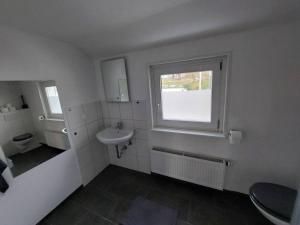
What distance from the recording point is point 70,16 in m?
1.09

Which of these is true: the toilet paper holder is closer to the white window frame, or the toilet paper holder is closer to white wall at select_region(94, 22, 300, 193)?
white wall at select_region(94, 22, 300, 193)

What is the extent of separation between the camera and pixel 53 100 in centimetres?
165

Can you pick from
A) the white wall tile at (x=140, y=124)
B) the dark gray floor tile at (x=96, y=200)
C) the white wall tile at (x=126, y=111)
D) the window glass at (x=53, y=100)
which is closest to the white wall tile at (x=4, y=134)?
the window glass at (x=53, y=100)

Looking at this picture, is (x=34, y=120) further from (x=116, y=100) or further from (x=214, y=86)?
(x=214, y=86)

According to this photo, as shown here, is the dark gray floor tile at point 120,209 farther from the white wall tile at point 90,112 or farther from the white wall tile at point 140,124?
the white wall tile at point 90,112

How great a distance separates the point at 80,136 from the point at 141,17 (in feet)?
5.65

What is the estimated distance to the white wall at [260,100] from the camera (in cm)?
125

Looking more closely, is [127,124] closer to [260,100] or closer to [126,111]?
[126,111]

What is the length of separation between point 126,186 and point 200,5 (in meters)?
2.30

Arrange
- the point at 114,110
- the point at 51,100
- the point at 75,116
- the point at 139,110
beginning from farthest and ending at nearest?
the point at 114,110
the point at 139,110
the point at 75,116
the point at 51,100

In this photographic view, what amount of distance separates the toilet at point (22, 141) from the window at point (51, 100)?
0.29 metres

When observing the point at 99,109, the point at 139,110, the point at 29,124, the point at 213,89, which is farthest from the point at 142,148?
the point at 29,124

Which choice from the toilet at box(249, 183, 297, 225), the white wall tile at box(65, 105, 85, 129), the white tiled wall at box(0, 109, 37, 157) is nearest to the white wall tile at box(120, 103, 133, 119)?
the white wall tile at box(65, 105, 85, 129)

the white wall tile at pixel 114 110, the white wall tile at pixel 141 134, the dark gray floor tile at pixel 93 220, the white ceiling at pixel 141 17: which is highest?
the white ceiling at pixel 141 17
